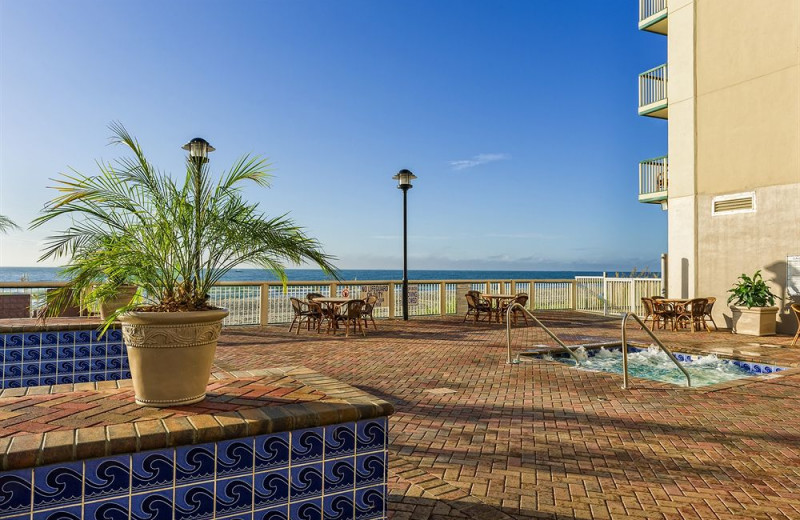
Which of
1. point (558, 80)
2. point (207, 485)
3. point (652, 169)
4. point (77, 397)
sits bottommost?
point (207, 485)

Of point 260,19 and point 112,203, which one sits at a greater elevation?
point 260,19

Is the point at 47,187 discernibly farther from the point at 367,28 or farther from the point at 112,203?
the point at 367,28

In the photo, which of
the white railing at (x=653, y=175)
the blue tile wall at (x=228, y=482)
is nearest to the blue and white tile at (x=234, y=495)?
the blue tile wall at (x=228, y=482)

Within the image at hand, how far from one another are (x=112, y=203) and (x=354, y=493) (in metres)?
1.97

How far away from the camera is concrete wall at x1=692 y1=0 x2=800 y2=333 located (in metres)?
11.8

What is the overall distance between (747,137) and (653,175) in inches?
127

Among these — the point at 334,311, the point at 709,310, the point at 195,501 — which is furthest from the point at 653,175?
the point at 195,501

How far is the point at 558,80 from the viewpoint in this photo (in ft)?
87.8

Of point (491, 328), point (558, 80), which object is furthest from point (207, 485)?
point (558, 80)

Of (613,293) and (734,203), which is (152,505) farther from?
(613,293)

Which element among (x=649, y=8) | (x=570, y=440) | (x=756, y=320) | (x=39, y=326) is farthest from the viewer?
(x=649, y=8)

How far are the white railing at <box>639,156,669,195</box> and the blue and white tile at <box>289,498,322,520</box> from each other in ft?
51.5

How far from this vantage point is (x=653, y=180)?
15.7 meters

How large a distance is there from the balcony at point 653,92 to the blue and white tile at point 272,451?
15974 millimetres
